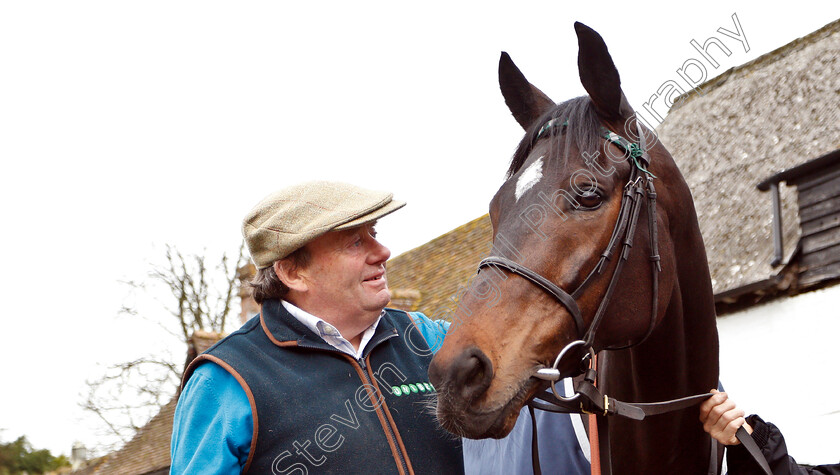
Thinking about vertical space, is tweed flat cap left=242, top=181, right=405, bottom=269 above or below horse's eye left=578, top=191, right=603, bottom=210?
above

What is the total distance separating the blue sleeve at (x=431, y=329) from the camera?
3.03 m

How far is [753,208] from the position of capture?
11.3 metres

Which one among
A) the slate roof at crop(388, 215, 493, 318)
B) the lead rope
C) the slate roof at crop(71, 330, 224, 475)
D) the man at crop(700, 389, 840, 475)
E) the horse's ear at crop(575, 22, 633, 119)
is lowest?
the man at crop(700, 389, 840, 475)

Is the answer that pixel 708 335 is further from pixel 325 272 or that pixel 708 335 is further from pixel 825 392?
pixel 825 392

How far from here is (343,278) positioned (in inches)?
105

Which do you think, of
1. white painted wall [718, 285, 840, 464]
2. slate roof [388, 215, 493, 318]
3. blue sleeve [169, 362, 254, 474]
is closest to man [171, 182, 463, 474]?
blue sleeve [169, 362, 254, 474]

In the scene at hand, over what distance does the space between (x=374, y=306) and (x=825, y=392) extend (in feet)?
26.4

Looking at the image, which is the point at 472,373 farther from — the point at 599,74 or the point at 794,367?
the point at 794,367

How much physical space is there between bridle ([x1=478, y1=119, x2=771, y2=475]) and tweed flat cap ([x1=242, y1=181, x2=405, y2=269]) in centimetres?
64

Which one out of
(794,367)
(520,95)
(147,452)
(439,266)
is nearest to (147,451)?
(147,452)

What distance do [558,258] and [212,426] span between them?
121cm

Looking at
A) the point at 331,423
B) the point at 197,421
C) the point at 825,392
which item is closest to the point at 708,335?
the point at 331,423

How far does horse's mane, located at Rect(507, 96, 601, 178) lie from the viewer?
7.58ft

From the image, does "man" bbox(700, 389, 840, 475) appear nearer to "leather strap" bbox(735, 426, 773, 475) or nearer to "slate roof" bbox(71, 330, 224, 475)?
"leather strap" bbox(735, 426, 773, 475)
